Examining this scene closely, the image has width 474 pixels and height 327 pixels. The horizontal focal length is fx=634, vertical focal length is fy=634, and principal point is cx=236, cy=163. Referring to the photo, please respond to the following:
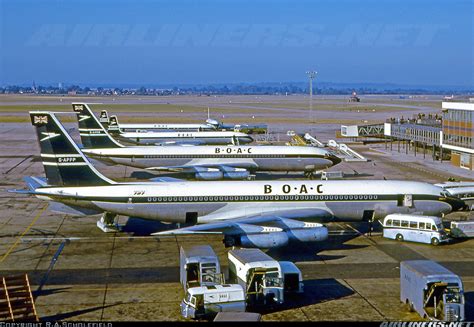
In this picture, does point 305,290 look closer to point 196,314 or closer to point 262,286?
point 262,286

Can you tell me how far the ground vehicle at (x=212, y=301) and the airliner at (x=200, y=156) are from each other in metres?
42.8

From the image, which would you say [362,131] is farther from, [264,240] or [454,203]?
[264,240]

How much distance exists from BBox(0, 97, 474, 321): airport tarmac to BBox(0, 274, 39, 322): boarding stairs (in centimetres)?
108

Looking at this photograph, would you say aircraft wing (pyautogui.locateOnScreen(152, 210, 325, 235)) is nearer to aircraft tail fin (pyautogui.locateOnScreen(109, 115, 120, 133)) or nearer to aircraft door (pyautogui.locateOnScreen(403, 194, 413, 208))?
aircraft door (pyautogui.locateOnScreen(403, 194, 413, 208))

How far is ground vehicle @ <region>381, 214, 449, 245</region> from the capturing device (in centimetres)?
4156

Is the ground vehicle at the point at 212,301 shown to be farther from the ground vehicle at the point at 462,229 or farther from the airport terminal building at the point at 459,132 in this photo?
the airport terminal building at the point at 459,132

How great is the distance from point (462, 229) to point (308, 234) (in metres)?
11.8

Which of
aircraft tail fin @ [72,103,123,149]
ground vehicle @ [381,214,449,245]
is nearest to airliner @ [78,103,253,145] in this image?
aircraft tail fin @ [72,103,123,149]

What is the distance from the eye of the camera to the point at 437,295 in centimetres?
2742

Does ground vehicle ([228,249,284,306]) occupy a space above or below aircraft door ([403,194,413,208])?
below

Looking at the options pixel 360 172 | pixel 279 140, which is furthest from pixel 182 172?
pixel 279 140

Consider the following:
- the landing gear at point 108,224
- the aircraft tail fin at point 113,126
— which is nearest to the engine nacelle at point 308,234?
the landing gear at point 108,224

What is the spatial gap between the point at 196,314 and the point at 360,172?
177 ft

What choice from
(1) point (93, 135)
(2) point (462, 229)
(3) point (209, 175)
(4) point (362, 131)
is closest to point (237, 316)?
(2) point (462, 229)
